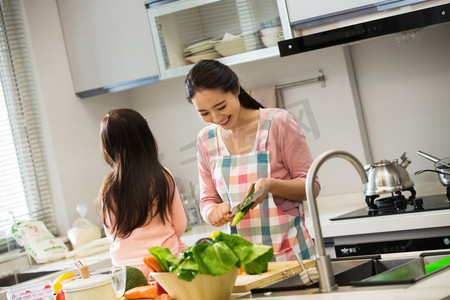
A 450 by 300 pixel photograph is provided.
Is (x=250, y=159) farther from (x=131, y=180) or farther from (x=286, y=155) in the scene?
(x=131, y=180)

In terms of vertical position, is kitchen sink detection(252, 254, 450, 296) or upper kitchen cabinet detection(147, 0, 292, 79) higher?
upper kitchen cabinet detection(147, 0, 292, 79)

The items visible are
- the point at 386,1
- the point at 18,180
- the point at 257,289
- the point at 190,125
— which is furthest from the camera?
the point at 190,125

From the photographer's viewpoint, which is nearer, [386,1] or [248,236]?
[248,236]

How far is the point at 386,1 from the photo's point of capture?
2775 millimetres

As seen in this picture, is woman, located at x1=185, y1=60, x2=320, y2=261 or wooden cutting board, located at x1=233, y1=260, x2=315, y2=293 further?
woman, located at x1=185, y1=60, x2=320, y2=261

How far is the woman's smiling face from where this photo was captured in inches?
82.3

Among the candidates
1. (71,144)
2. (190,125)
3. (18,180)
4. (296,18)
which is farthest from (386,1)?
(18,180)

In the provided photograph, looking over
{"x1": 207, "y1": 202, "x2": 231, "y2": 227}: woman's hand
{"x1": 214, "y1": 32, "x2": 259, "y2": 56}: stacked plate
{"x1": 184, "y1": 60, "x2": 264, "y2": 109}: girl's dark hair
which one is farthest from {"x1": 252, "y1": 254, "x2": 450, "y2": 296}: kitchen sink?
{"x1": 214, "y1": 32, "x2": 259, "y2": 56}: stacked plate

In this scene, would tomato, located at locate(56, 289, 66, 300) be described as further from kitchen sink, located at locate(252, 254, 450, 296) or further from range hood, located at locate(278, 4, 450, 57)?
range hood, located at locate(278, 4, 450, 57)

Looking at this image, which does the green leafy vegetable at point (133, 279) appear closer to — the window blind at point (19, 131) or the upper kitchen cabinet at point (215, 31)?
the upper kitchen cabinet at point (215, 31)

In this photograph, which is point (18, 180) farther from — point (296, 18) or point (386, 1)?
point (386, 1)

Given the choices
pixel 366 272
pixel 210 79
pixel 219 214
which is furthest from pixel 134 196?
pixel 366 272

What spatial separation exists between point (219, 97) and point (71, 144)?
1.79 m

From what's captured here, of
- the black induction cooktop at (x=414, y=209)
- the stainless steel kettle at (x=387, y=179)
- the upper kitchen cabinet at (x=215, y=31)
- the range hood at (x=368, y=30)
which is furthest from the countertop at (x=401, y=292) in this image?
the upper kitchen cabinet at (x=215, y=31)
